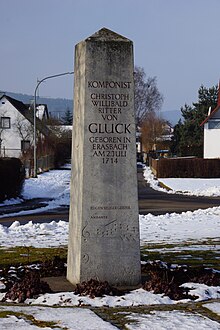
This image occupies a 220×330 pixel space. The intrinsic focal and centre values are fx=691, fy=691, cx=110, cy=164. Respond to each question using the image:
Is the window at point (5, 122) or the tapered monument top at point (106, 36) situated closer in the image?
the tapered monument top at point (106, 36)

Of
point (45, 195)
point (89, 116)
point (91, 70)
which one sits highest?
point (91, 70)

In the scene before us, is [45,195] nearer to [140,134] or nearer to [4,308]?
[4,308]

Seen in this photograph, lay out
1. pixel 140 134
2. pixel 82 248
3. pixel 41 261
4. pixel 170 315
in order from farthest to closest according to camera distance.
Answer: pixel 140 134 → pixel 41 261 → pixel 82 248 → pixel 170 315

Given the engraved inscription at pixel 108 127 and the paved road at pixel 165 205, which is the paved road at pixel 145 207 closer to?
the paved road at pixel 165 205

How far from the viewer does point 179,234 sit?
15.9 m

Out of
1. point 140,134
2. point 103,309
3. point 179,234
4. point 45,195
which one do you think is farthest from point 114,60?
point 140,134

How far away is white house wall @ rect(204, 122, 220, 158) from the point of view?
68.8m

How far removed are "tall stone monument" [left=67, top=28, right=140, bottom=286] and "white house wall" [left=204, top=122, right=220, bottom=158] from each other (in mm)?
60572

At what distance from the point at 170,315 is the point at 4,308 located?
6.07 feet

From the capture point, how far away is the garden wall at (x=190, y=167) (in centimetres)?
5478

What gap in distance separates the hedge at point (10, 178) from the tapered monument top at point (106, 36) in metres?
22.9

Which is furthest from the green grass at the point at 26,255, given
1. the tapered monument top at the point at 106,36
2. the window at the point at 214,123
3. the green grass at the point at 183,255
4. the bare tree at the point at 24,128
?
the bare tree at the point at 24,128

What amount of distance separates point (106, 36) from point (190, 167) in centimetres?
4674

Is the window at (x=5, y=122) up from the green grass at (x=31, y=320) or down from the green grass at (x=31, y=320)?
up
